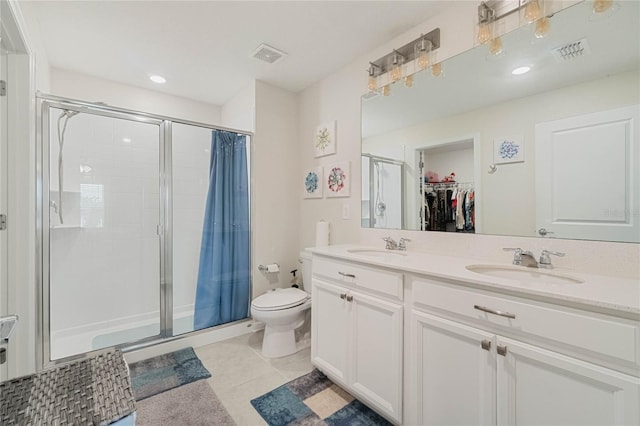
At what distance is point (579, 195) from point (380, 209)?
3.73ft

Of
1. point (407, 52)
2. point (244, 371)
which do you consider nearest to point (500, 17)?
point (407, 52)

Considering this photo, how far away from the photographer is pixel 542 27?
1.34 metres

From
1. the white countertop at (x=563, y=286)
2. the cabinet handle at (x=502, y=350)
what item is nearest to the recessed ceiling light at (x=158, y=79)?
the white countertop at (x=563, y=286)

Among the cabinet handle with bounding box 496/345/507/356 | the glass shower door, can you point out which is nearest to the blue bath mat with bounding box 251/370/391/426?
the cabinet handle with bounding box 496/345/507/356

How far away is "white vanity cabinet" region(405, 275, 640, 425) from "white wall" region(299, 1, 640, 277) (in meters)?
0.53

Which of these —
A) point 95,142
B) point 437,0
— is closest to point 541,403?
point 437,0

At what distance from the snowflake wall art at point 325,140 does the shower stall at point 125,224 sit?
28.0 inches

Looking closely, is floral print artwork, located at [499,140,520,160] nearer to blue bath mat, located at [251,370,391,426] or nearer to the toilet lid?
blue bath mat, located at [251,370,391,426]

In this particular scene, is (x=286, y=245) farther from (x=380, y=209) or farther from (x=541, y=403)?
(x=541, y=403)

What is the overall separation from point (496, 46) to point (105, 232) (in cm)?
334

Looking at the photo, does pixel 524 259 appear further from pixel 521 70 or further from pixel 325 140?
pixel 325 140

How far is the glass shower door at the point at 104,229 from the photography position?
2.29 meters

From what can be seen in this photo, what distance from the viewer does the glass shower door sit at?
7.52ft

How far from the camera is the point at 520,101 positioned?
1.44 metres
